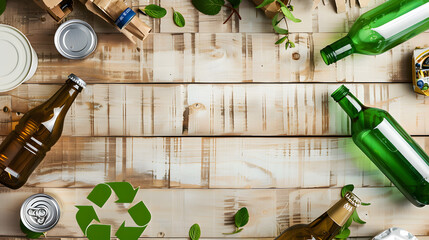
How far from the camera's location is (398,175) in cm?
105

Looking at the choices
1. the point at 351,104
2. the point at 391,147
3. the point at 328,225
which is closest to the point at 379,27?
the point at 351,104

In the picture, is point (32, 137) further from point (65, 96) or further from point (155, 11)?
point (155, 11)

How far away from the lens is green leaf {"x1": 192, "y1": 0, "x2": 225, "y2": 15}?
1.09 metres

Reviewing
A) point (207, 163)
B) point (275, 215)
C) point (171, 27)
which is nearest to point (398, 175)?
point (275, 215)

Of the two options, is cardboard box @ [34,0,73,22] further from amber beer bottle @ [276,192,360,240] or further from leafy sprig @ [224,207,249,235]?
amber beer bottle @ [276,192,360,240]

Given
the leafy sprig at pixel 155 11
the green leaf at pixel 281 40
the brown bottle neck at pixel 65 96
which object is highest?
the leafy sprig at pixel 155 11

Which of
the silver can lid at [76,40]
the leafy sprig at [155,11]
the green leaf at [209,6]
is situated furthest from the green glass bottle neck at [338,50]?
the silver can lid at [76,40]

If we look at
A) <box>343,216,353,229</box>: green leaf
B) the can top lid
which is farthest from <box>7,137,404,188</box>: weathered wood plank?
the can top lid

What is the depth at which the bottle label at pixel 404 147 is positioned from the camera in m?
1.03

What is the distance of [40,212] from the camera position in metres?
1.06

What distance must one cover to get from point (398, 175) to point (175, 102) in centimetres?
70

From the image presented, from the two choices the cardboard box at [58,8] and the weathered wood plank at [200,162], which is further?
the weathered wood plank at [200,162]

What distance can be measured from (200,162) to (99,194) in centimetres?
33

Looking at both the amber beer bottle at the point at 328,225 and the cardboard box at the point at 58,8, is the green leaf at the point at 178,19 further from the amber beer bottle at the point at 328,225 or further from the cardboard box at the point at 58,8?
the amber beer bottle at the point at 328,225
